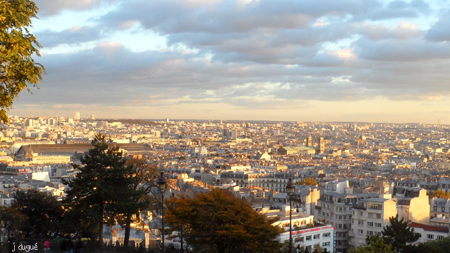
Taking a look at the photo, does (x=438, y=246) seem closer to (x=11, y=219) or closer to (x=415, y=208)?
(x=415, y=208)

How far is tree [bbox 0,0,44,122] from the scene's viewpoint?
30.1 feet

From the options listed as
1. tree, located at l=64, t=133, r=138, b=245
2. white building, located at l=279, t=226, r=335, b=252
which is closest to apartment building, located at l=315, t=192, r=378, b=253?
white building, located at l=279, t=226, r=335, b=252

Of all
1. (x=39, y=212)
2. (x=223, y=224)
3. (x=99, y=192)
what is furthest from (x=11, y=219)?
(x=223, y=224)

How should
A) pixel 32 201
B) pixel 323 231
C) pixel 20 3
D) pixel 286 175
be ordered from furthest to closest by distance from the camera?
pixel 286 175 < pixel 323 231 < pixel 32 201 < pixel 20 3

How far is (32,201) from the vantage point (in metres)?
25.1

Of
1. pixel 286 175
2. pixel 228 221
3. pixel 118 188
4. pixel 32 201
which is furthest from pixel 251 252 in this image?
pixel 286 175

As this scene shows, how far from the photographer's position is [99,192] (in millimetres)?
20156

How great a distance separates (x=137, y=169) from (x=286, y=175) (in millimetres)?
47868

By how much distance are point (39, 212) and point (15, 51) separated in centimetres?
1678

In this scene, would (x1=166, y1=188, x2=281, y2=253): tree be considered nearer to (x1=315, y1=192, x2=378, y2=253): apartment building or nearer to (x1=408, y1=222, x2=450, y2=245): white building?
(x1=408, y1=222, x2=450, y2=245): white building

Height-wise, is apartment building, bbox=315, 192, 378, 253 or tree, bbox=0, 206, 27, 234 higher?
tree, bbox=0, 206, 27, 234

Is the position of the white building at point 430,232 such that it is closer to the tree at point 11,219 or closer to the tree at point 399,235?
the tree at point 399,235

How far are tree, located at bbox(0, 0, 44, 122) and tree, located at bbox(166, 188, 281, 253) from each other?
29.6ft

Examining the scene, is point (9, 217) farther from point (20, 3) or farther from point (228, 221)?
point (20, 3)
